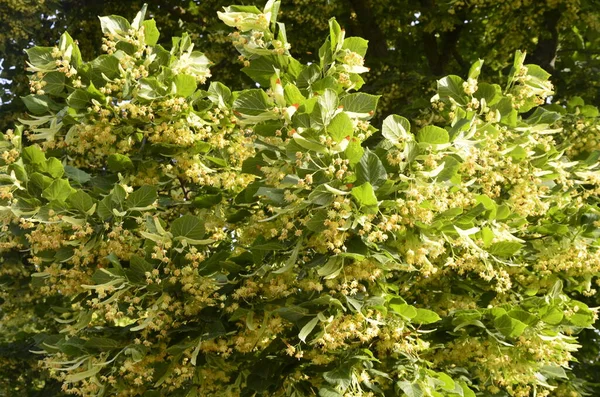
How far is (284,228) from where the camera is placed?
343 cm

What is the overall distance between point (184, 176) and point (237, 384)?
124 centimetres

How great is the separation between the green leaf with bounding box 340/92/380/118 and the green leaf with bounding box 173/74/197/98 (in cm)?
92

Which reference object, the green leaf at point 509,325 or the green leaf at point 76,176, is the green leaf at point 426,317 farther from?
the green leaf at point 76,176

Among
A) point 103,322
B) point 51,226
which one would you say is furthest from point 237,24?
point 103,322

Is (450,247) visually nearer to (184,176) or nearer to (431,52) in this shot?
(184,176)

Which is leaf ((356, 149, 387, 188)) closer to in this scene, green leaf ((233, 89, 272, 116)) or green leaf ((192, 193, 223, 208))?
green leaf ((233, 89, 272, 116))

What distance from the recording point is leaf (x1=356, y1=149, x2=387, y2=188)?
3246 mm

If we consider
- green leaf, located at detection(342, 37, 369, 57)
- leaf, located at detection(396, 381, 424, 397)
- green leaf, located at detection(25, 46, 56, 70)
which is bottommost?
leaf, located at detection(396, 381, 424, 397)

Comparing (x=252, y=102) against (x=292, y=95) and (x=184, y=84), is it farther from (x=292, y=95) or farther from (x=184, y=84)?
(x=184, y=84)

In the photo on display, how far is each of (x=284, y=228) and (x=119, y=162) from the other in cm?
114

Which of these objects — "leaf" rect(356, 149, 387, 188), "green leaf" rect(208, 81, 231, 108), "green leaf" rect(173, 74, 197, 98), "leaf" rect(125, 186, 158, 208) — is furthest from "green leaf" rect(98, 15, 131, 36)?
"leaf" rect(356, 149, 387, 188)

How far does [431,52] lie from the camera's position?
8508 mm

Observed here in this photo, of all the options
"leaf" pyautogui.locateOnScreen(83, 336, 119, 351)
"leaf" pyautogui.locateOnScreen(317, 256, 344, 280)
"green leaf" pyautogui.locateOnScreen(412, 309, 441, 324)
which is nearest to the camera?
"leaf" pyautogui.locateOnScreen(317, 256, 344, 280)

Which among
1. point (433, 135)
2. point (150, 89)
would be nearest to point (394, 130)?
point (433, 135)
